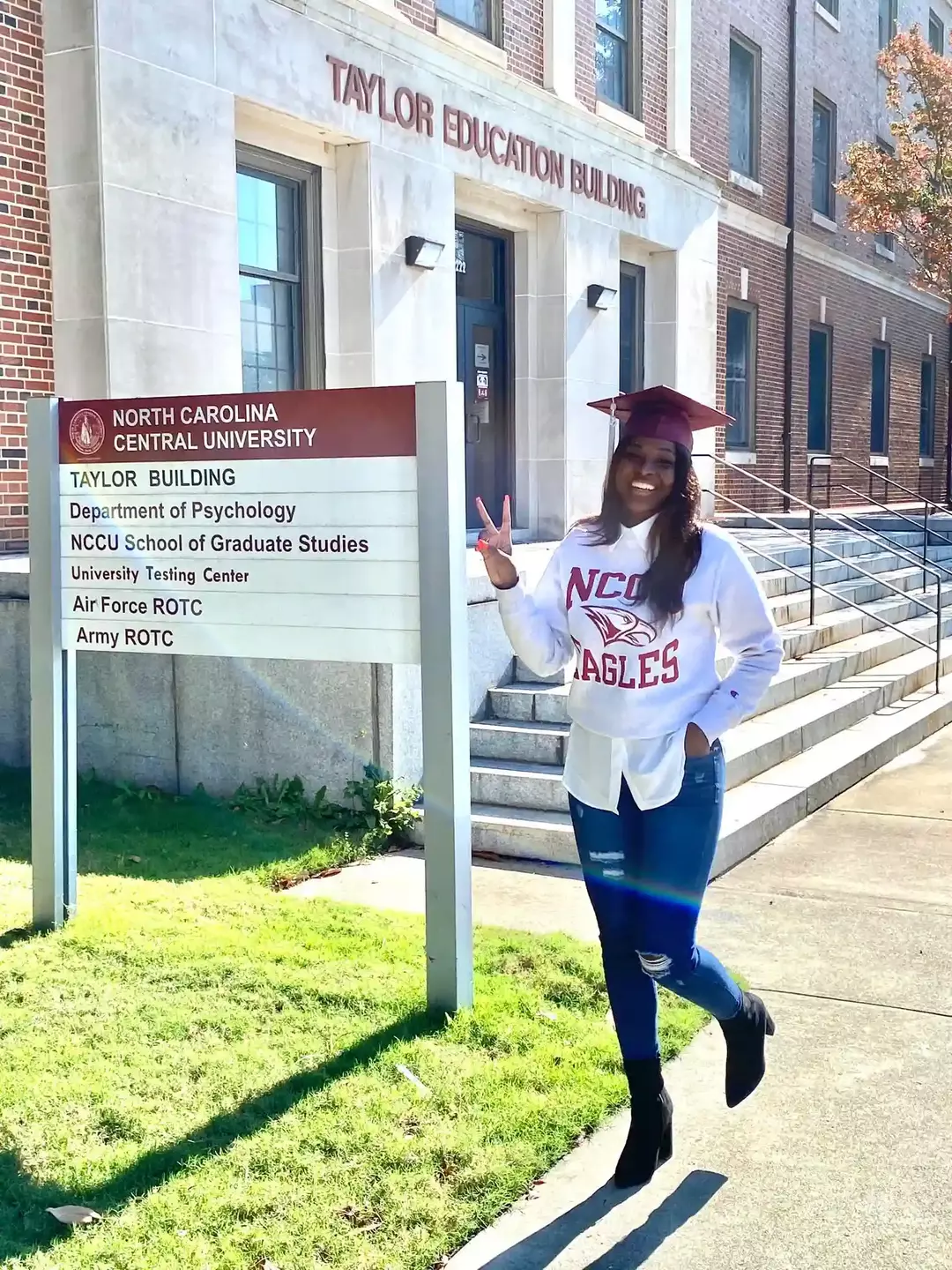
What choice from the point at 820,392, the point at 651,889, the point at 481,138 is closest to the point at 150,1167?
the point at 651,889

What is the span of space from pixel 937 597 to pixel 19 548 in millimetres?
6994

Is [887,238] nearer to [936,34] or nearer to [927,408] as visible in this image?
[927,408]

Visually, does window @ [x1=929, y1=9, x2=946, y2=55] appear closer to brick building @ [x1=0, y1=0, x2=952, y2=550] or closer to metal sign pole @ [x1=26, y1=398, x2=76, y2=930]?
brick building @ [x1=0, y1=0, x2=952, y2=550]

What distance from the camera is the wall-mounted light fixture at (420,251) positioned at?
10.4 metres

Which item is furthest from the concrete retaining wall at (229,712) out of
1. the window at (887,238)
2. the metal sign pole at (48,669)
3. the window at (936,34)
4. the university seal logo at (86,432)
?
the window at (936,34)

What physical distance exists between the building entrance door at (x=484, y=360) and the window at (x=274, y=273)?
2.17 metres

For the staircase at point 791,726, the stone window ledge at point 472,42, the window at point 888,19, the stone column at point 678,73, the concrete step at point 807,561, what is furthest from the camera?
the window at point 888,19

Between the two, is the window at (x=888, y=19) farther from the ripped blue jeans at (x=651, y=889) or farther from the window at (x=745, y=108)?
the ripped blue jeans at (x=651, y=889)

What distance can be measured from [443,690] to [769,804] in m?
2.93

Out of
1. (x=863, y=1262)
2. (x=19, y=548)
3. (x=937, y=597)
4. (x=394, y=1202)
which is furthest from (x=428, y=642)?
(x=937, y=597)

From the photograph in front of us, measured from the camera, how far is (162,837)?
20.6 feet

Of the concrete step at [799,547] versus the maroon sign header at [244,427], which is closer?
the maroon sign header at [244,427]

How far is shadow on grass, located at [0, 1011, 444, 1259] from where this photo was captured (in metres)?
3.04

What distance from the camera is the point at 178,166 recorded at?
838 cm
